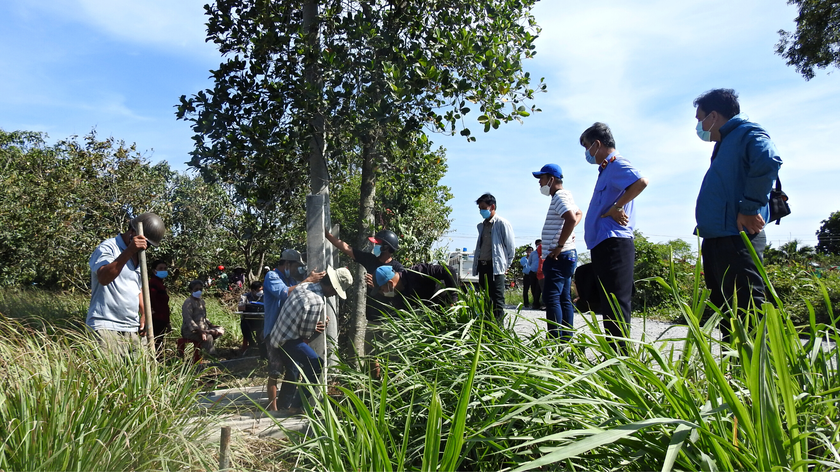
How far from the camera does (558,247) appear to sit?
14.9 feet

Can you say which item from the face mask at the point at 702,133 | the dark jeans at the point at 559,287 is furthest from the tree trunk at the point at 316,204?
the face mask at the point at 702,133

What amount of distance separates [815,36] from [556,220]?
14.2 meters

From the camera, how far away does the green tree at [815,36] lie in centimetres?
1410

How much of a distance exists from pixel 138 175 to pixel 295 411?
9956mm

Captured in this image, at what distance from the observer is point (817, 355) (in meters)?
2.00

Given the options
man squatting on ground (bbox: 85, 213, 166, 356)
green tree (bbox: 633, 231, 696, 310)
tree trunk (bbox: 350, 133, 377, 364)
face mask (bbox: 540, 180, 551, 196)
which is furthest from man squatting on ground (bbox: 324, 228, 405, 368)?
green tree (bbox: 633, 231, 696, 310)

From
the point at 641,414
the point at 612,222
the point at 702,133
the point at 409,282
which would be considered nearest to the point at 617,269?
the point at 612,222

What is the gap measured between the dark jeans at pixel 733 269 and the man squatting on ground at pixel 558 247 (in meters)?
1.23

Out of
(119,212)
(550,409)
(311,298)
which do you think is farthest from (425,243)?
(550,409)

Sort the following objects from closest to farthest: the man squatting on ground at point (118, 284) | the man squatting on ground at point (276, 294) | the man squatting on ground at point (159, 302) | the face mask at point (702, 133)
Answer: the face mask at point (702, 133), the man squatting on ground at point (118, 284), the man squatting on ground at point (276, 294), the man squatting on ground at point (159, 302)

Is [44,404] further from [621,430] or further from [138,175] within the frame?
[138,175]

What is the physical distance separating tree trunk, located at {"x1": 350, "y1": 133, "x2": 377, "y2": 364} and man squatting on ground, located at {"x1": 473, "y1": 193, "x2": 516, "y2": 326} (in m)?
1.23

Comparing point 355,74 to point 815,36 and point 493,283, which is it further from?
point 815,36

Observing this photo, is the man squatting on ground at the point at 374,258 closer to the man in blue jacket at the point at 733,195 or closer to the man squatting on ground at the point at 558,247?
the man squatting on ground at the point at 558,247
